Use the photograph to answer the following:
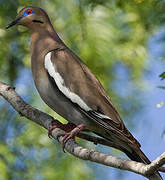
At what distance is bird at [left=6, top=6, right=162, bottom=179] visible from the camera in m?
3.75

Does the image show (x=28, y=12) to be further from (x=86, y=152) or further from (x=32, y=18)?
(x=86, y=152)

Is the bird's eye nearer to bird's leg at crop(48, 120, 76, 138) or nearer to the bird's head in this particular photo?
the bird's head

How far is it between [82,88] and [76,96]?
12 cm

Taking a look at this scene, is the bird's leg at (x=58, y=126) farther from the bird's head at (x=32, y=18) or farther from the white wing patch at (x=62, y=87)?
the bird's head at (x=32, y=18)

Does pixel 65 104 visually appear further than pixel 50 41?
No

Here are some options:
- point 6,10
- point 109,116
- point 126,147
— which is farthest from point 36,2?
point 126,147

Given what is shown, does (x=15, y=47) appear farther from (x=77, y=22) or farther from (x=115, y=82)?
(x=115, y=82)

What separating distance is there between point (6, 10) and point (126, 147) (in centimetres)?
144

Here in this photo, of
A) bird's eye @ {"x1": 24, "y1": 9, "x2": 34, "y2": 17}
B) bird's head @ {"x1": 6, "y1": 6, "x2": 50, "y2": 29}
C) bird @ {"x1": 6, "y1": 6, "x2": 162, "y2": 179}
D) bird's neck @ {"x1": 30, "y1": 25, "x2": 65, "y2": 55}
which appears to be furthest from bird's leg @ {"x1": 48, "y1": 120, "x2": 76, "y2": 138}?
bird's eye @ {"x1": 24, "y1": 9, "x2": 34, "y2": 17}

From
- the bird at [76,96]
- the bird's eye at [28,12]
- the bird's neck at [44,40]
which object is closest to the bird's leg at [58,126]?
the bird at [76,96]

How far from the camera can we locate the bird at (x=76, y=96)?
148 inches

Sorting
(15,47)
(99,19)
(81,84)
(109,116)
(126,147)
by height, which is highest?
(99,19)

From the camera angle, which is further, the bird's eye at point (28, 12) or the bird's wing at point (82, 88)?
the bird's eye at point (28, 12)

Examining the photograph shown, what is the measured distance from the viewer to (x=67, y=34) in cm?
469
